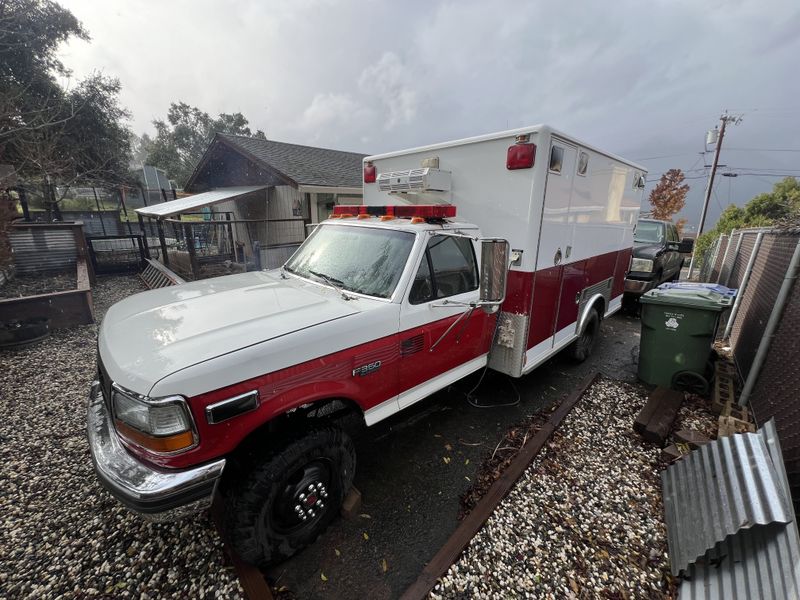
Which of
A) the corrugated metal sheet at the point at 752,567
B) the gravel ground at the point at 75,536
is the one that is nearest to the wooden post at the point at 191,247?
the gravel ground at the point at 75,536

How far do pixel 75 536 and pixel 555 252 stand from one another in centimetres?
459

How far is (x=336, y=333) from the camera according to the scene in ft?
7.12

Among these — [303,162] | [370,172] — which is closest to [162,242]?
[303,162]

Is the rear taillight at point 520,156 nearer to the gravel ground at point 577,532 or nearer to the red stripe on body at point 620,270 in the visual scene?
the gravel ground at point 577,532

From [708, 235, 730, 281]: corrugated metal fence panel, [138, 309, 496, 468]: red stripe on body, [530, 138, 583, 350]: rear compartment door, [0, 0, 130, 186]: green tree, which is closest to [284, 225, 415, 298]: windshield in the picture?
[138, 309, 496, 468]: red stripe on body

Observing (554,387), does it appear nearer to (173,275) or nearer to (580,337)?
(580,337)

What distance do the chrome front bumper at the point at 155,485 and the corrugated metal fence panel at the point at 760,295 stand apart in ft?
17.6

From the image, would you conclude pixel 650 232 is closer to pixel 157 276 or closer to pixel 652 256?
pixel 652 256

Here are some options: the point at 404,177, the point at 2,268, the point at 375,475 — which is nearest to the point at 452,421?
the point at 375,475

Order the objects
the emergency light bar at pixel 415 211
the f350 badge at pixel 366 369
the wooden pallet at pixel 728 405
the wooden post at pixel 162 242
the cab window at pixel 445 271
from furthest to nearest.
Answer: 1. the wooden post at pixel 162 242
2. the wooden pallet at pixel 728 405
3. the emergency light bar at pixel 415 211
4. the cab window at pixel 445 271
5. the f350 badge at pixel 366 369

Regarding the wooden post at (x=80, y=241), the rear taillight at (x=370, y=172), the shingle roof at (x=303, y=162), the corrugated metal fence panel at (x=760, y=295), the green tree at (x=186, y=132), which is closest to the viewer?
the corrugated metal fence panel at (x=760, y=295)

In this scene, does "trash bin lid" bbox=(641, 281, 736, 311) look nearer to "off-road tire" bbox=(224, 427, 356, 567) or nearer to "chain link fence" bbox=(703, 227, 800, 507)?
"chain link fence" bbox=(703, 227, 800, 507)

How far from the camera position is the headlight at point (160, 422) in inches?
65.2

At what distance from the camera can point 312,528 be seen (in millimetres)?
2318
